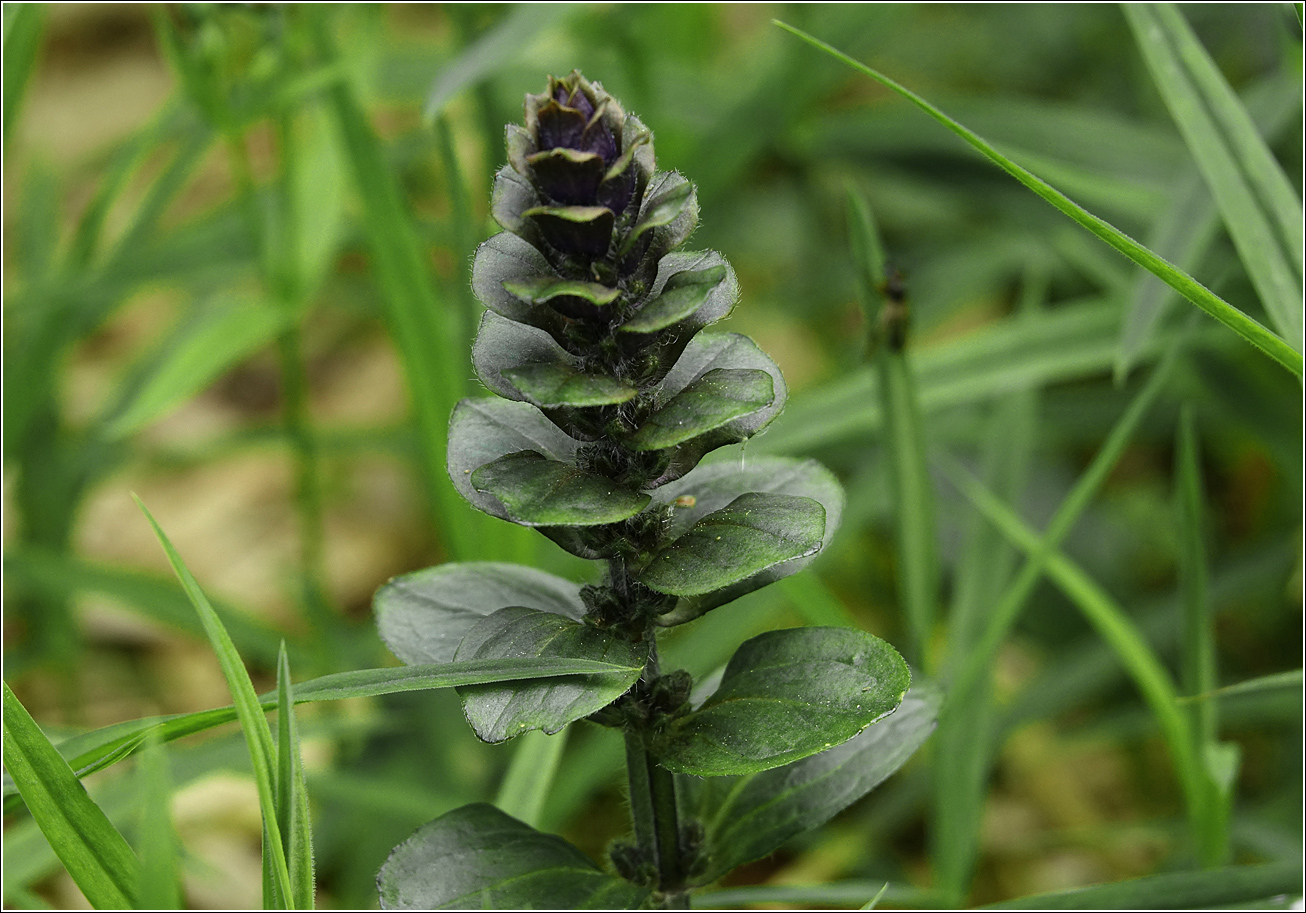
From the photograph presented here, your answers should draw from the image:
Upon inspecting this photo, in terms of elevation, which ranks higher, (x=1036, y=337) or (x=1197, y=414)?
(x=1036, y=337)

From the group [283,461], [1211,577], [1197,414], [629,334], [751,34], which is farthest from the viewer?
[751,34]

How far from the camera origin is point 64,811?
599 millimetres

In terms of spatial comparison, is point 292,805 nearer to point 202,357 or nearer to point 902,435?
point 902,435

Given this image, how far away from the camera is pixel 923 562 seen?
1054 millimetres

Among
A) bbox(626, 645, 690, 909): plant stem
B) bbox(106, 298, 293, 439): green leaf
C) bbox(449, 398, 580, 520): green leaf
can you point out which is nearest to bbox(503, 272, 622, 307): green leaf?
bbox(449, 398, 580, 520): green leaf

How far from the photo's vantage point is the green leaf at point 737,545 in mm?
547

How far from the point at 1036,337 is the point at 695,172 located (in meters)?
0.47

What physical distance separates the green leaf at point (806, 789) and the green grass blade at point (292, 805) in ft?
0.75

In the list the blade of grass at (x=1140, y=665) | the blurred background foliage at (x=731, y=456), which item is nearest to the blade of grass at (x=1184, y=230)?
the blurred background foliage at (x=731, y=456)

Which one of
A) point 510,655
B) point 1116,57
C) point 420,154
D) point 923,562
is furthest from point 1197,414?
point 510,655

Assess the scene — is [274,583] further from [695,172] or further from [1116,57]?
[1116,57]

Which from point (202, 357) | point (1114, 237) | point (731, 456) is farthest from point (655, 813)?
point (202, 357)

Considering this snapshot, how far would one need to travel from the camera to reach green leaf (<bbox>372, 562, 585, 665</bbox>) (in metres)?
0.65

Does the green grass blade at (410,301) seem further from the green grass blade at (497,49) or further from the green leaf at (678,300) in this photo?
the green leaf at (678,300)
